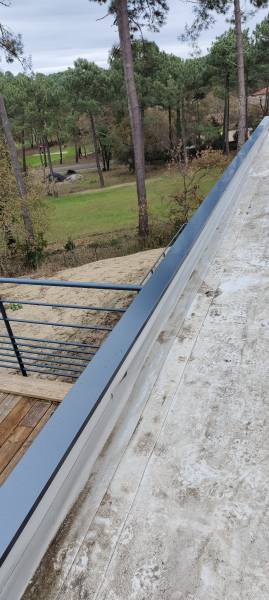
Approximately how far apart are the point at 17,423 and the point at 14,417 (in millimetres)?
92

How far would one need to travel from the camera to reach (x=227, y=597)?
1175mm

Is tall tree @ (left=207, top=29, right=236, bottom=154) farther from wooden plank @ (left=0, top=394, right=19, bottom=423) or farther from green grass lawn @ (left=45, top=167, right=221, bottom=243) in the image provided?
wooden plank @ (left=0, top=394, right=19, bottom=423)

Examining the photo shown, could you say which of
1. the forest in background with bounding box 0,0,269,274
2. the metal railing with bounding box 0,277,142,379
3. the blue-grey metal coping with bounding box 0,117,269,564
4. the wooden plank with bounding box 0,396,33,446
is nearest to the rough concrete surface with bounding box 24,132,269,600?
the blue-grey metal coping with bounding box 0,117,269,564

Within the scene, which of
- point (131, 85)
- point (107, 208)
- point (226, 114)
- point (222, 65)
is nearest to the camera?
point (131, 85)

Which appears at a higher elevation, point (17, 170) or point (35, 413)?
point (17, 170)

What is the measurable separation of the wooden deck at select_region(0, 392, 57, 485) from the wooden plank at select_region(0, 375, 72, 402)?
44 mm

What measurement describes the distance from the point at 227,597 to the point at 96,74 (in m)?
34.1

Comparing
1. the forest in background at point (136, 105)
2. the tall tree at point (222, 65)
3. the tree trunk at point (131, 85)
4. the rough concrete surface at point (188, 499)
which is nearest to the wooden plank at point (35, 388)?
the rough concrete surface at point (188, 499)

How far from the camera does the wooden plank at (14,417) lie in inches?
126

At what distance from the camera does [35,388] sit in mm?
3615

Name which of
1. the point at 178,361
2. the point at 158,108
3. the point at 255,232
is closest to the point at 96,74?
the point at 158,108

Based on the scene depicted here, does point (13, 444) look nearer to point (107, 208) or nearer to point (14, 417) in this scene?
point (14, 417)

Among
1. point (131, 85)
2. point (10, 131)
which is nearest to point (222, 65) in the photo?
point (131, 85)

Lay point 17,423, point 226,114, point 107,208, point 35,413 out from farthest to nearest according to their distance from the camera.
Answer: point 226,114 → point 107,208 → point 35,413 → point 17,423
